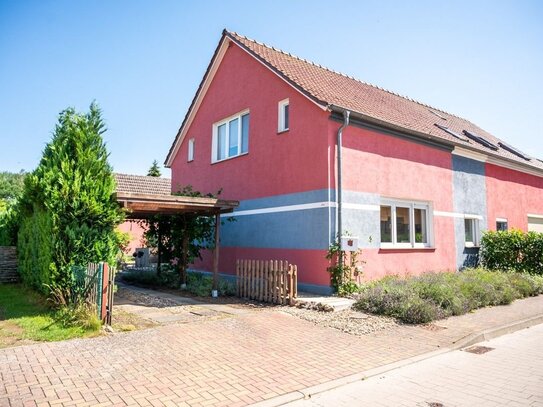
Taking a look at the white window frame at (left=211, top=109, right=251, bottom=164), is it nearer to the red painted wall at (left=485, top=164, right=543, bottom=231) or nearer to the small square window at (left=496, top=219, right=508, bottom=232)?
the red painted wall at (left=485, top=164, right=543, bottom=231)

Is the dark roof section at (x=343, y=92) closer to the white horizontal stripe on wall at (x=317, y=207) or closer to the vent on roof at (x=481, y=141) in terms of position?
the vent on roof at (x=481, y=141)

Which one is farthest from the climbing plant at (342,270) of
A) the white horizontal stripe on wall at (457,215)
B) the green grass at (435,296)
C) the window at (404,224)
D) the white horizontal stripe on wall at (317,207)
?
the white horizontal stripe on wall at (457,215)

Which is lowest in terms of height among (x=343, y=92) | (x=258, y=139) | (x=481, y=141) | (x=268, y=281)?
(x=268, y=281)

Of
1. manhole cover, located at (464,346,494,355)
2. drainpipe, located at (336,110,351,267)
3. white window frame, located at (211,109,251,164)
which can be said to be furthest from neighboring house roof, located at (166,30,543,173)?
manhole cover, located at (464,346,494,355)

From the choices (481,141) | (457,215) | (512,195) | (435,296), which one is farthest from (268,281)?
(512,195)

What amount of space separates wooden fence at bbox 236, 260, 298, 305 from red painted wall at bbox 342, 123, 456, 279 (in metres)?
2.67

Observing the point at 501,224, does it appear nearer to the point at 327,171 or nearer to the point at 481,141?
the point at 481,141

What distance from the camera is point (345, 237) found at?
10234 millimetres

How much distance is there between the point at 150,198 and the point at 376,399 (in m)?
6.82

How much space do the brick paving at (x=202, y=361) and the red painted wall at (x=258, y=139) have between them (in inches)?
200

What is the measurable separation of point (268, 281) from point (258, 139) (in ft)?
18.4

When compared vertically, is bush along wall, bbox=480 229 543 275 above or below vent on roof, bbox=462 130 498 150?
below

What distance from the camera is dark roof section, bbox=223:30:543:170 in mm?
11812

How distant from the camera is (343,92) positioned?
1345 centimetres
